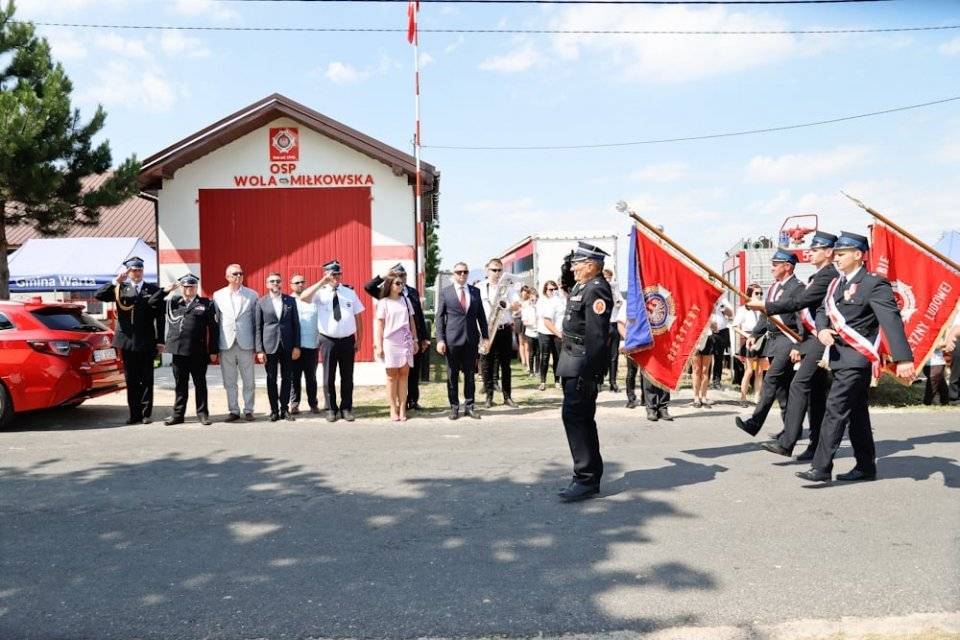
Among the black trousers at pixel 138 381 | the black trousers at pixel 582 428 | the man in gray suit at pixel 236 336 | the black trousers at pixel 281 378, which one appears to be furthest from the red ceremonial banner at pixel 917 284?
the black trousers at pixel 138 381

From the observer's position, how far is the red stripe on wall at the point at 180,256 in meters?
15.8

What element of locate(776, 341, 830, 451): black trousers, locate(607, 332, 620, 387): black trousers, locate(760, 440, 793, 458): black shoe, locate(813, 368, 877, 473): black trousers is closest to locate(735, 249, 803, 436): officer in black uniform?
locate(760, 440, 793, 458): black shoe

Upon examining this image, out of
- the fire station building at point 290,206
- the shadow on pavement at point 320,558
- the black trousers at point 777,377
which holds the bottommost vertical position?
the shadow on pavement at point 320,558

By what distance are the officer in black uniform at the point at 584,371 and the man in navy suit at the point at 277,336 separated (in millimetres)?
4921

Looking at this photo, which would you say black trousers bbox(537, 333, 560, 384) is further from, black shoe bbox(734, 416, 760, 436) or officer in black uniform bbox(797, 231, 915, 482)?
officer in black uniform bbox(797, 231, 915, 482)

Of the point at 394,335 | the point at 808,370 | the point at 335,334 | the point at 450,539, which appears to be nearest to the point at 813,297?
the point at 808,370

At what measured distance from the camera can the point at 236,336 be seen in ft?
31.6

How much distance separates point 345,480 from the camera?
6375 mm

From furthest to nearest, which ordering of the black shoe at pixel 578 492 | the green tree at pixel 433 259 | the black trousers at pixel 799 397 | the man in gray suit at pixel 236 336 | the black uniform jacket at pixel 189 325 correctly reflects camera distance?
1. the green tree at pixel 433 259
2. the man in gray suit at pixel 236 336
3. the black uniform jacket at pixel 189 325
4. the black trousers at pixel 799 397
5. the black shoe at pixel 578 492

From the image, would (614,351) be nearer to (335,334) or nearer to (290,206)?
(335,334)

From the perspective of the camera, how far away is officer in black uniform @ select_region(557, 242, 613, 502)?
5.70 metres

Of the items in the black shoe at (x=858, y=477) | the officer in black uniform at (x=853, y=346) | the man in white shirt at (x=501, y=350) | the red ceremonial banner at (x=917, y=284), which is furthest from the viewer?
the man in white shirt at (x=501, y=350)

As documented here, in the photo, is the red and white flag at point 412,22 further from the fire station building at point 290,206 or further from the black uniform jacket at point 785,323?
the black uniform jacket at point 785,323

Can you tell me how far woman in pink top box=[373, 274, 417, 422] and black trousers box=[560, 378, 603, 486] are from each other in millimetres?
4041
